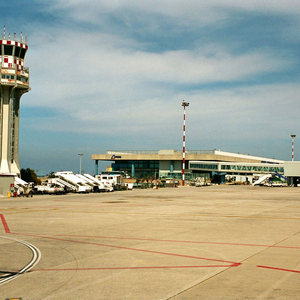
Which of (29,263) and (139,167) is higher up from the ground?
(139,167)

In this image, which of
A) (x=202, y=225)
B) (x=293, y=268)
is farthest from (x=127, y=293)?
(x=202, y=225)

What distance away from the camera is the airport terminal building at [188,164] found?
146288mm

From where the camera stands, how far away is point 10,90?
80000 mm

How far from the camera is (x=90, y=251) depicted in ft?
57.8

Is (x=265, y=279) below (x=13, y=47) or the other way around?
below

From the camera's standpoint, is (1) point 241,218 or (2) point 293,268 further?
(1) point 241,218

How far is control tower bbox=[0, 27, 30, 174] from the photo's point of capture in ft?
258

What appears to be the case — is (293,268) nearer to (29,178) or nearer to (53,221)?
(53,221)

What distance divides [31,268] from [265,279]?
8.05 metres

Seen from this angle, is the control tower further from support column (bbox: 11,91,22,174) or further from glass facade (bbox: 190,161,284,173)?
glass facade (bbox: 190,161,284,173)

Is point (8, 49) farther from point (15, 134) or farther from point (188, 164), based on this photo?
point (188, 164)

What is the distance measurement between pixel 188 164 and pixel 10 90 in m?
98.9

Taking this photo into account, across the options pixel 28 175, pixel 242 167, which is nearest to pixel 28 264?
pixel 28 175

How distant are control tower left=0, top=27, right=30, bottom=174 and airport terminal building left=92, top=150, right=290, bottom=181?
8066 cm
